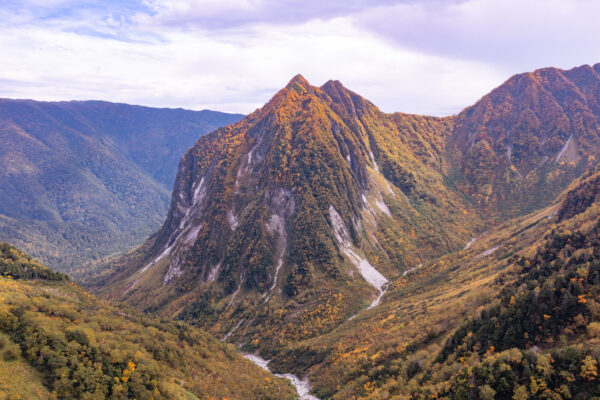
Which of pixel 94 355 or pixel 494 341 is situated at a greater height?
pixel 494 341

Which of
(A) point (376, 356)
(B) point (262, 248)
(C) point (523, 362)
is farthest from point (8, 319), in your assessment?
(B) point (262, 248)

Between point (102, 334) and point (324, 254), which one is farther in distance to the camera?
point (324, 254)

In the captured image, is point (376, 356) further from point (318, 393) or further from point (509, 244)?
point (509, 244)

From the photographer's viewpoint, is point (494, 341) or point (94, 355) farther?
point (494, 341)

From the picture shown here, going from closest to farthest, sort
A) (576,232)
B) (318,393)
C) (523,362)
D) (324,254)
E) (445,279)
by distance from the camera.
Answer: (523,362), (576,232), (318,393), (445,279), (324,254)

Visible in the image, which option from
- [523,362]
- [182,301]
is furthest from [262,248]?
[523,362]

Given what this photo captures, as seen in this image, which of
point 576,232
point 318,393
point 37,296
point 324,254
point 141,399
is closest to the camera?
point 141,399

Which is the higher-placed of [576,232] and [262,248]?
[576,232]

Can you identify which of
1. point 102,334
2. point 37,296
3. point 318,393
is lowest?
point 318,393
